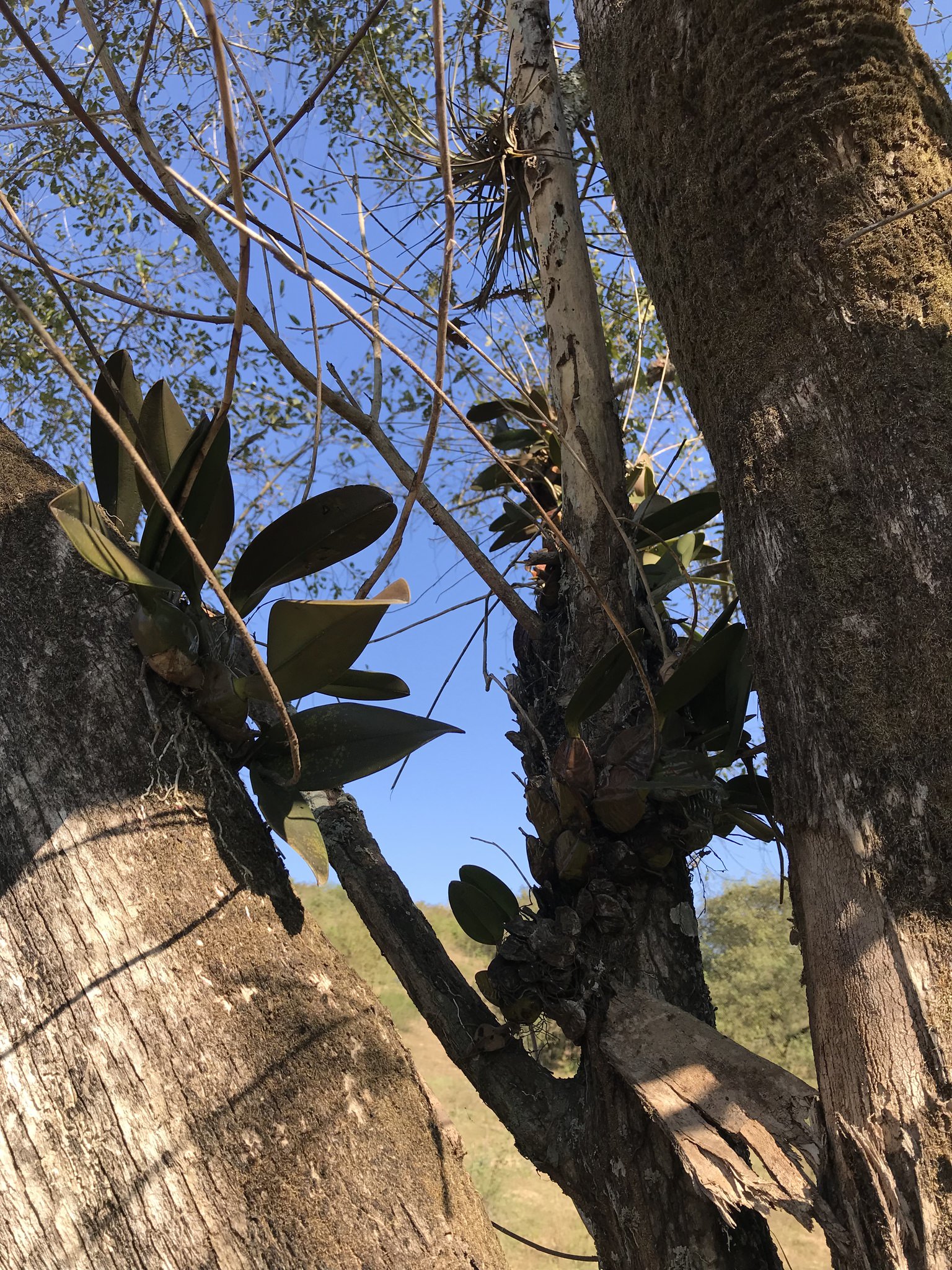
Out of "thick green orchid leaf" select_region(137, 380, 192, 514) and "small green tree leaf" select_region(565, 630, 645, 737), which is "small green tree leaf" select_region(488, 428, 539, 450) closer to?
"small green tree leaf" select_region(565, 630, 645, 737)

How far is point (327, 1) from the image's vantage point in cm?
258

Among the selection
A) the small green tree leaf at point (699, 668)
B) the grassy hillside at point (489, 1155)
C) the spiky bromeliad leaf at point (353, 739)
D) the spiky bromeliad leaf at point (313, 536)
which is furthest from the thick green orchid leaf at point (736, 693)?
Answer: the grassy hillside at point (489, 1155)

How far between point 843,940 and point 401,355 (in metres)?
0.61

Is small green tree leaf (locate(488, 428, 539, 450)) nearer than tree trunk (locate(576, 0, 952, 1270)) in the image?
No

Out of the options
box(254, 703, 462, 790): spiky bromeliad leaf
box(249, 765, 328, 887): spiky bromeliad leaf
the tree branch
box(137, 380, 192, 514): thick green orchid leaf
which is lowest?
the tree branch

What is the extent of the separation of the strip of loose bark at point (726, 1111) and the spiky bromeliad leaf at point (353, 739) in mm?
425

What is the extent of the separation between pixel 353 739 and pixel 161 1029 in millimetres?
409

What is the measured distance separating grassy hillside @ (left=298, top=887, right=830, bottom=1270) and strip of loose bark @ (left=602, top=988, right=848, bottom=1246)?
1.62 m

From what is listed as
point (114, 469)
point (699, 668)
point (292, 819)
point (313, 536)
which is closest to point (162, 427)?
point (114, 469)

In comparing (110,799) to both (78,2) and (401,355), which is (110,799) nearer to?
(401,355)

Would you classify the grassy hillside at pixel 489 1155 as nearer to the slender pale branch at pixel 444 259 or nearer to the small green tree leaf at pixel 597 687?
the small green tree leaf at pixel 597 687

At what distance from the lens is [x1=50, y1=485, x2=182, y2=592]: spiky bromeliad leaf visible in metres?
0.77

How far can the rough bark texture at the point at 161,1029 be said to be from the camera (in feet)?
2.14

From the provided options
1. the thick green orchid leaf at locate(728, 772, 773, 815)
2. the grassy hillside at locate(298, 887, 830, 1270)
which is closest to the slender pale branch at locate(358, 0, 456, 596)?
the thick green orchid leaf at locate(728, 772, 773, 815)
